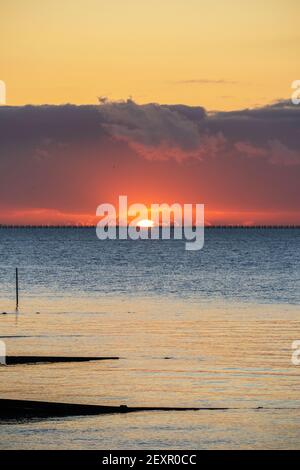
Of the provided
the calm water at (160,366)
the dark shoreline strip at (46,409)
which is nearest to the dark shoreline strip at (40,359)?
the calm water at (160,366)

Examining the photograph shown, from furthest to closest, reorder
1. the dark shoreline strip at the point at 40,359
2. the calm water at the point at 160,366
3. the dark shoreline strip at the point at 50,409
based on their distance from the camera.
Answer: the dark shoreline strip at the point at 40,359 < the dark shoreline strip at the point at 50,409 < the calm water at the point at 160,366

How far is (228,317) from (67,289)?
31353mm

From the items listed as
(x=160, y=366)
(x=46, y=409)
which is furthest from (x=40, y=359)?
(x=46, y=409)

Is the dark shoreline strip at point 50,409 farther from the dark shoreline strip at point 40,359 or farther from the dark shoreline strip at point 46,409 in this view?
the dark shoreline strip at point 40,359

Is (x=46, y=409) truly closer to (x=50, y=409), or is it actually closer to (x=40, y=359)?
(x=50, y=409)

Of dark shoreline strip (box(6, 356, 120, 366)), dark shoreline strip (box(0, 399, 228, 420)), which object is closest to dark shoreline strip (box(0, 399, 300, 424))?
dark shoreline strip (box(0, 399, 228, 420))

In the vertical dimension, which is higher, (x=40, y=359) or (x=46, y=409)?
(x=40, y=359)

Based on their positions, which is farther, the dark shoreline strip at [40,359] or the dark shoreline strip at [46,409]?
the dark shoreline strip at [40,359]

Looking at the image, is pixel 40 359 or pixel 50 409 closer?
pixel 50 409

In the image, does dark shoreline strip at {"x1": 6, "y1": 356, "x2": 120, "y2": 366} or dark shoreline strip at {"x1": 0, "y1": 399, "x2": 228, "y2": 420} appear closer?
dark shoreline strip at {"x1": 0, "y1": 399, "x2": 228, "y2": 420}

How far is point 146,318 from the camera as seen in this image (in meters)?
62.9

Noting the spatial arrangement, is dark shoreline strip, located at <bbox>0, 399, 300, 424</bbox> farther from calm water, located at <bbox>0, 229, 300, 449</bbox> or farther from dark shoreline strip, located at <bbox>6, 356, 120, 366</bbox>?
dark shoreline strip, located at <bbox>6, 356, 120, 366</bbox>

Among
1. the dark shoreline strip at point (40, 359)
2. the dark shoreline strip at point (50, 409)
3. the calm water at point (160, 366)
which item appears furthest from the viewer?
the dark shoreline strip at point (40, 359)
